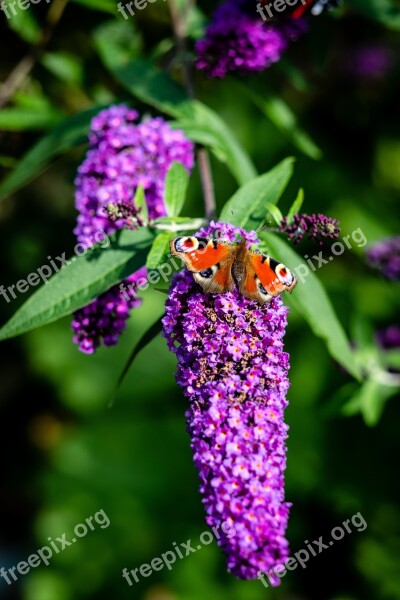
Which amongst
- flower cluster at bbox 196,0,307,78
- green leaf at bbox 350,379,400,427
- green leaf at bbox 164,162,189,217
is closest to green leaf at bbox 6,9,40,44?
flower cluster at bbox 196,0,307,78

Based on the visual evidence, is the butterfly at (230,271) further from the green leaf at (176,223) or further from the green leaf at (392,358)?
the green leaf at (392,358)

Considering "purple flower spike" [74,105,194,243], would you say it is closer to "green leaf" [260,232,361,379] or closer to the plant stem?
the plant stem

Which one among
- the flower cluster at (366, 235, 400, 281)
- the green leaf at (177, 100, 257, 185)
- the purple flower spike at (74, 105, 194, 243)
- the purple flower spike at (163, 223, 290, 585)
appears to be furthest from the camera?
the flower cluster at (366, 235, 400, 281)

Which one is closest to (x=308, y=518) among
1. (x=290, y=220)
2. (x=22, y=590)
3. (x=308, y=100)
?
(x=22, y=590)

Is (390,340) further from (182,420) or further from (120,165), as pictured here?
(182,420)

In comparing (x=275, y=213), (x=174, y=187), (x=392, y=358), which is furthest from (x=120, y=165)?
(x=392, y=358)

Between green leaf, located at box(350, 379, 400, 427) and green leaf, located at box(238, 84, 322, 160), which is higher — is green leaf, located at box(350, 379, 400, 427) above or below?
below

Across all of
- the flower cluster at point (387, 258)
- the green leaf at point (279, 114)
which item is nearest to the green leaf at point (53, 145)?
the green leaf at point (279, 114)
